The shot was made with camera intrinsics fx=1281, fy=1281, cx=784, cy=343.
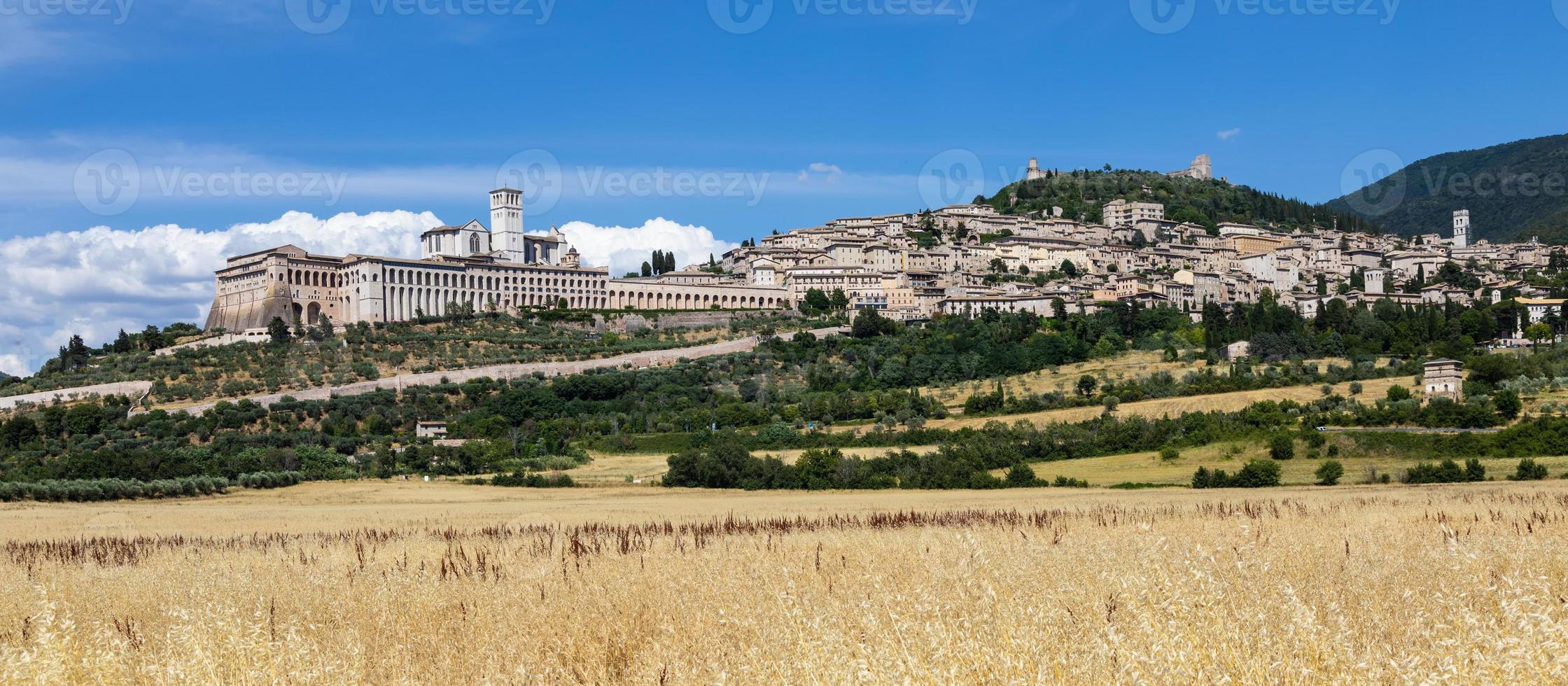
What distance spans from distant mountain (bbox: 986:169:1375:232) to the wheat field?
152629mm

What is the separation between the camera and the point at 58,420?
6600 cm

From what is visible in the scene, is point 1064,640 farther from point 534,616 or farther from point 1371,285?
point 1371,285

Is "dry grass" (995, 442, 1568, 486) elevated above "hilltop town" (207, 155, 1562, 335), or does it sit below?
below

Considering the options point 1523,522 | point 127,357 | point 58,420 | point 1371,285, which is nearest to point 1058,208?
point 1371,285

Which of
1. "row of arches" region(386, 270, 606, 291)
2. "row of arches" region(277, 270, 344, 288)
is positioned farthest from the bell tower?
"row of arches" region(277, 270, 344, 288)

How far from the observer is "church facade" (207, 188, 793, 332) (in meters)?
111

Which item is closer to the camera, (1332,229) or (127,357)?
(127,357)

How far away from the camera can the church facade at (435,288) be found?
111250 mm

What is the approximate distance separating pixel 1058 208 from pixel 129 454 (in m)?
138

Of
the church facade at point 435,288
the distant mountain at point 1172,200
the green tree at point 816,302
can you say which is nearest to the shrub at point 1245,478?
the green tree at point 816,302

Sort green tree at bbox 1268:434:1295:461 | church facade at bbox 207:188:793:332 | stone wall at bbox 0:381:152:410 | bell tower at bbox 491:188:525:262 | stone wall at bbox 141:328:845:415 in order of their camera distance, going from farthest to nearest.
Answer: bell tower at bbox 491:188:525:262 → church facade at bbox 207:188:793:332 → stone wall at bbox 0:381:152:410 → stone wall at bbox 141:328:845:415 → green tree at bbox 1268:434:1295:461

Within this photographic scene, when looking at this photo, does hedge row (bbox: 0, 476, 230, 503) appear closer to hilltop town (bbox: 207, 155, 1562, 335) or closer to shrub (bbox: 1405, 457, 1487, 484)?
shrub (bbox: 1405, 457, 1487, 484)

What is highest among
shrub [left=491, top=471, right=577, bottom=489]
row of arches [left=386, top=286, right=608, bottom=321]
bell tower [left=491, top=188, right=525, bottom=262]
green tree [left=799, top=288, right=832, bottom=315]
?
bell tower [left=491, top=188, right=525, bottom=262]

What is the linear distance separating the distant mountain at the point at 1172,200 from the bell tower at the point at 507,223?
66.4 metres
